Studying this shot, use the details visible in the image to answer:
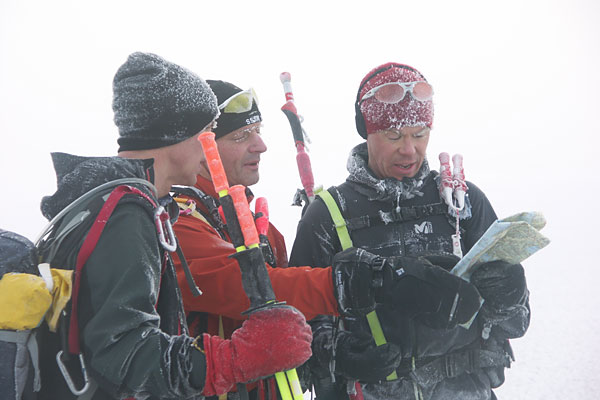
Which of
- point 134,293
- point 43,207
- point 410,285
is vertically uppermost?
point 43,207

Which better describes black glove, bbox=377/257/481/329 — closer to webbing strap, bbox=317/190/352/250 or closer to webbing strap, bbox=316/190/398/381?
webbing strap, bbox=316/190/398/381

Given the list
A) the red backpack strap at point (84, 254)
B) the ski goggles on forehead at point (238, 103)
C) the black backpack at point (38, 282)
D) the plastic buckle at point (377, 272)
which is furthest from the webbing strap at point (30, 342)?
the ski goggles on forehead at point (238, 103)

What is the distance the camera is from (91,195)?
1.45 metres

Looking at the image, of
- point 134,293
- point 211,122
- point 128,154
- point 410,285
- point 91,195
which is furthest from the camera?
point 410,285

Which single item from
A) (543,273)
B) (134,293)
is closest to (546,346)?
(543,273)

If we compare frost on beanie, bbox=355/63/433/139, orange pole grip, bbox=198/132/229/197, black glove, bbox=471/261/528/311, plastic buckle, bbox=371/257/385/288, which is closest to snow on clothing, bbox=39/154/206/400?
orange pole grip, bbox=198/132/229/197

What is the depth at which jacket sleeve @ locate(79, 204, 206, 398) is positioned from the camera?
129 cm

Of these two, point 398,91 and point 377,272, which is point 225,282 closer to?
point 377,272

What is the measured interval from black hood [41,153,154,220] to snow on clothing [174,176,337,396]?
0.64m

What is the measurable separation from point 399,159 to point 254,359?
5.10 ft

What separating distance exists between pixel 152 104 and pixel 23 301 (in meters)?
0.85

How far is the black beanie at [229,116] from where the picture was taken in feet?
9.34

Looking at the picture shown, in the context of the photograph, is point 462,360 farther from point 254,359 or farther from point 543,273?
point 543,273

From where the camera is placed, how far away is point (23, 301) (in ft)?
4.16
